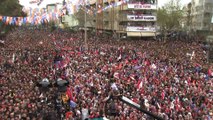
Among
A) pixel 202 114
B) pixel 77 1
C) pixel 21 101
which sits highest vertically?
pixel 77 1

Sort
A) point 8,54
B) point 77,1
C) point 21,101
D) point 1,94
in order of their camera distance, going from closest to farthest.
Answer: point 21,101 → point 1,94 → point 8,54 → point 77,1

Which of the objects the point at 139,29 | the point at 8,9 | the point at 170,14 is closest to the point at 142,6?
the point at 139,29

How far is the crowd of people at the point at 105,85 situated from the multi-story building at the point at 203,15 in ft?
126

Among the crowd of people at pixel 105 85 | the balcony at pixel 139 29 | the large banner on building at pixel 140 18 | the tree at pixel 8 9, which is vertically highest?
the tree at pixel 8 9

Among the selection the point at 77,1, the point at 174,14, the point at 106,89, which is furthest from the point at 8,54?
the point at 174,14

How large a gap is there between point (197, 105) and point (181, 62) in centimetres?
961

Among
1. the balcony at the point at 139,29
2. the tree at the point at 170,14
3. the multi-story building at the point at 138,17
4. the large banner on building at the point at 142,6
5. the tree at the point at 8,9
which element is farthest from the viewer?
the tree at the point at 170,14

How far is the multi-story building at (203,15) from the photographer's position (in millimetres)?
67875

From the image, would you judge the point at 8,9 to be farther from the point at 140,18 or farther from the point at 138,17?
the point at 140,18

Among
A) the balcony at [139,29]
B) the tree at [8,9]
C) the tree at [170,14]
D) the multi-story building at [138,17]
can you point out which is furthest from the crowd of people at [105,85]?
the tree at [170,14]

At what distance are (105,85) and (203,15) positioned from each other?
54.7 m

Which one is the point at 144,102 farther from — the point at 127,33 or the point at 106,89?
the point at 127,33

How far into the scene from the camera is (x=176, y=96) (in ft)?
61.5

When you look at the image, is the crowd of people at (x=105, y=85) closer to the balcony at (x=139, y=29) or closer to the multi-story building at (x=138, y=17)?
the balcony at (x=139, y=29)
